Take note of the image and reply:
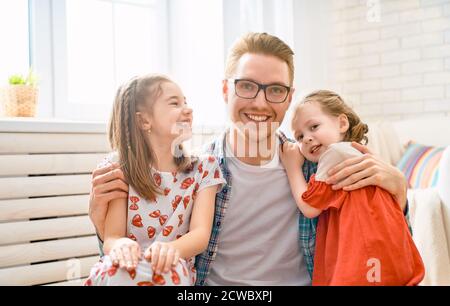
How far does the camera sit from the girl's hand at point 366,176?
3.61ft

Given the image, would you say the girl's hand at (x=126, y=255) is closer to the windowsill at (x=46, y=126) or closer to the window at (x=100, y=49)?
the windowsill at (x=46, y=126)

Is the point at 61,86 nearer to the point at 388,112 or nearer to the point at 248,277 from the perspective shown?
the point at 248,277

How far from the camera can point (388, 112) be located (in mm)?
3111

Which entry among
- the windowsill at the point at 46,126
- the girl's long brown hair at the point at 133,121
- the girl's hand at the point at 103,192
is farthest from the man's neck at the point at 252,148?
the windowsill at the point at 46,126

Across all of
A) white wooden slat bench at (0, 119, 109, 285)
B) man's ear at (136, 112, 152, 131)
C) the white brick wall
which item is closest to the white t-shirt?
man's ear at (136, 112, 152, 131)

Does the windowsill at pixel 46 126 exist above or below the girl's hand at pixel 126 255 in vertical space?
above

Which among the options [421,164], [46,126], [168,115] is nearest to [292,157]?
[168,115]

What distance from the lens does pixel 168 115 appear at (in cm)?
119

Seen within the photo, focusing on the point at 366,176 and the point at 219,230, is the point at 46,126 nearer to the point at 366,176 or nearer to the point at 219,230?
the point at 219,230

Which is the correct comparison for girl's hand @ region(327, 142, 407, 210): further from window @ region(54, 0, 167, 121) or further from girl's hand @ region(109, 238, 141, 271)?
window @ region(54, 0, 167, 121)

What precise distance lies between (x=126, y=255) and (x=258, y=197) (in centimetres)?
43

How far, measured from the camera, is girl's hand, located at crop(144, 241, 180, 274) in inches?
36.9

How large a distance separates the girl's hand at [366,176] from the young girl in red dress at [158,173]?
10.6 inches
